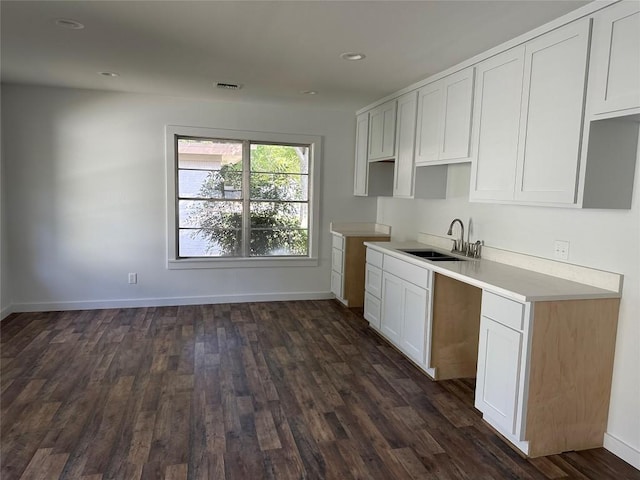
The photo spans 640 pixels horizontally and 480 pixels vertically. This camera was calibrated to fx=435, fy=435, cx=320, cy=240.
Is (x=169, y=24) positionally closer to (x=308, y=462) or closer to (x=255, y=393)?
(x=255, y=393)

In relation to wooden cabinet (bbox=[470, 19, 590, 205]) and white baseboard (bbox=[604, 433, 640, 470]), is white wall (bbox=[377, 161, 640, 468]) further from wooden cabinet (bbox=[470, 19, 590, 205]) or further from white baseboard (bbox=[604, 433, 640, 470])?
wooden cabinet (bbox=[470, 19, 590, 205])

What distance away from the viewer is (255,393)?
308 cm

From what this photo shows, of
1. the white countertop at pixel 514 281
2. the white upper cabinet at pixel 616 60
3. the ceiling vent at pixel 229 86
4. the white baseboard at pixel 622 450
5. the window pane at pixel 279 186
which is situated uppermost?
the ceiling vent at pixel 229 86

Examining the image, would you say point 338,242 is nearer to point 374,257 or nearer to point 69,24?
point 374,257

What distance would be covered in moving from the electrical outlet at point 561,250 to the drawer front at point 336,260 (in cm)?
283

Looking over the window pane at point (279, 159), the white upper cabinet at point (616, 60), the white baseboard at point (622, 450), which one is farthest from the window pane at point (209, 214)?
the white baseboard at point (622, 450)

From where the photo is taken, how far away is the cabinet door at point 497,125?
285 centimetres

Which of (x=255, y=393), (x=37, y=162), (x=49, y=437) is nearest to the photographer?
(x=49, y=437)

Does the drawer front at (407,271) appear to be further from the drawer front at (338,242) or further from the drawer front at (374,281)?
the drawer front at (338,242)

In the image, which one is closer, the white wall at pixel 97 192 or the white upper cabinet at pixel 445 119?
the white upper cabinet at pixel 445 119

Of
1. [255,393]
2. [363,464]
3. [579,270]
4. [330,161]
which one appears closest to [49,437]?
[255,393]

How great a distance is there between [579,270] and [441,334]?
1.09 m

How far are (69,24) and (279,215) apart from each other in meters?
3.18

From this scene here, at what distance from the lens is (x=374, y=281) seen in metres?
4.36
